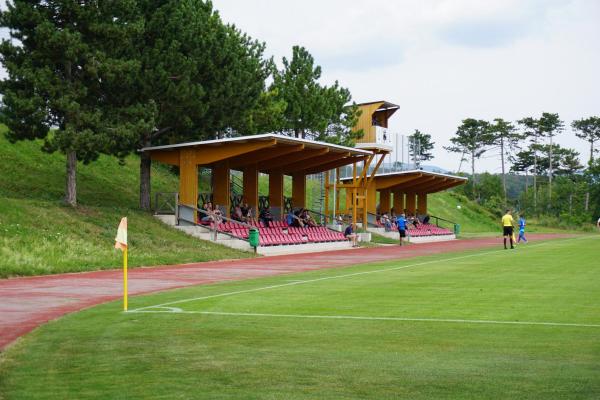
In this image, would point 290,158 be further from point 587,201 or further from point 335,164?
point 587,201

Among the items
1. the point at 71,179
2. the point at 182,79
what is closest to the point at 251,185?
the point at 182,79

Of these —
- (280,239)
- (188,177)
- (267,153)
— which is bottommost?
(280,239)

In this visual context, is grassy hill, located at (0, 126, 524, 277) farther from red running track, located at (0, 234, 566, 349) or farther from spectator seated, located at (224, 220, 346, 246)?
spectator seated, located at (224, 220, 346, 246)

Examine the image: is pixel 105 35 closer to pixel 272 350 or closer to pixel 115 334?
pixel 115 334

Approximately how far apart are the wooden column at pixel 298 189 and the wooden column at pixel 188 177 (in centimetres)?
1206

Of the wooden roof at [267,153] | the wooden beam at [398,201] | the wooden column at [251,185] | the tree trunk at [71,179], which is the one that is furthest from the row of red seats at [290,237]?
the wooden beam at [398,201]

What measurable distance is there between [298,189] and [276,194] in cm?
266

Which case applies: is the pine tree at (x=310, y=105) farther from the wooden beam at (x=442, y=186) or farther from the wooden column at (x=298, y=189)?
the wooden beam at (x=442, y=186)

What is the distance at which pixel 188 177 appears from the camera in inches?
1515

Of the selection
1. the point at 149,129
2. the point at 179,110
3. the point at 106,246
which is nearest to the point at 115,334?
the point at 106,246

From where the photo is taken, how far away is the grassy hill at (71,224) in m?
25.7

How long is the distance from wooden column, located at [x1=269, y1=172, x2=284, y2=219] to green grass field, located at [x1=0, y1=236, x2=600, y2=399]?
2931 centimetres

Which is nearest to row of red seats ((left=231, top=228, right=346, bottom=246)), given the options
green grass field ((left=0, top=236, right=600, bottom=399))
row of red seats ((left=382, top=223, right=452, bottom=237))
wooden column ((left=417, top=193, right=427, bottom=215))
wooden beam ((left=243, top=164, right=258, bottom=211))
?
wooden beam ((left=243, top=164, right=258, bottom=211))

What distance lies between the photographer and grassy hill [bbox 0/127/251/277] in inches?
1010
